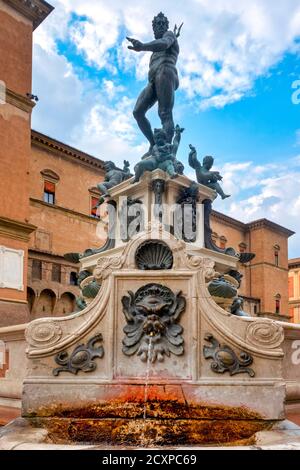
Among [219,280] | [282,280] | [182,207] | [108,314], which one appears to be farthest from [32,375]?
[282,280]

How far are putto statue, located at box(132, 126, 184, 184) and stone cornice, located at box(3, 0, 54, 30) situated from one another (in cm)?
1884

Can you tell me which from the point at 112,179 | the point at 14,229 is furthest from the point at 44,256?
the point at 112,179

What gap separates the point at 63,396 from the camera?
4.53 metres

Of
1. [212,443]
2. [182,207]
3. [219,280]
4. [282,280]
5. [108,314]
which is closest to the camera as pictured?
[212,443]

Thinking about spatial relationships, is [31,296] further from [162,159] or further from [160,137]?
[162,159]

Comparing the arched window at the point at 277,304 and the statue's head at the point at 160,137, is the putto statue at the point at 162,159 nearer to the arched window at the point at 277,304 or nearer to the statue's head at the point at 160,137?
the statue's head at the point at 160,137

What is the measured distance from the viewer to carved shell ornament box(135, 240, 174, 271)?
499 cm

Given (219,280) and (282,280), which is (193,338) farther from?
(282,280)

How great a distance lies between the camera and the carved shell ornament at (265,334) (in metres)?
4.45

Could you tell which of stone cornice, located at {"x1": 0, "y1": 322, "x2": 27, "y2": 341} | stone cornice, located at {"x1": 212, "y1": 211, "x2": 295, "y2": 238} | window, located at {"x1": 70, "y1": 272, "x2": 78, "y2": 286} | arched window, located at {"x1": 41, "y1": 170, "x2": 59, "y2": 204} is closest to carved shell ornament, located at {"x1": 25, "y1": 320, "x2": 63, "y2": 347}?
stone cornice, located at {"x1": 0, "y1": 322, "x2": 27, "y2": 341}

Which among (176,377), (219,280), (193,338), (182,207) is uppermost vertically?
(182,207)

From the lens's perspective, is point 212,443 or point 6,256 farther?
point 6,256

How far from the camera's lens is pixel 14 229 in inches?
864

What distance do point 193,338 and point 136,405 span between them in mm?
752
